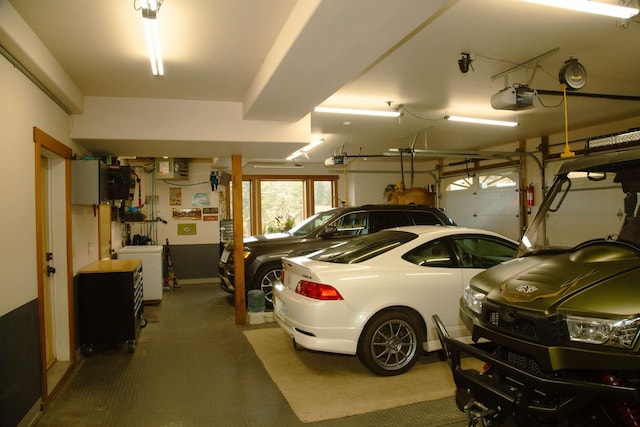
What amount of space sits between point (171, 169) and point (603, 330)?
808cm

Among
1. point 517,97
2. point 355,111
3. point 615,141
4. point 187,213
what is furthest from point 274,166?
point 615,141

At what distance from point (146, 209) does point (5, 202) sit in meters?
6.60

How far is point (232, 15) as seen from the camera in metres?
3.04

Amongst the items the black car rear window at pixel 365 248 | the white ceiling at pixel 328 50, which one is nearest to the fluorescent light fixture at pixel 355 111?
the white ceiling at pixel 328 50

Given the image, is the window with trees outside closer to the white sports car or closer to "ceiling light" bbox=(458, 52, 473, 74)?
the white sports car

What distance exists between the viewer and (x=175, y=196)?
940 cm

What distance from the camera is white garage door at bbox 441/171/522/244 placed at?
A: 32.9 ft

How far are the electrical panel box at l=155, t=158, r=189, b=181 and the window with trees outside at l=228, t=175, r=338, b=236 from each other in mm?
3054

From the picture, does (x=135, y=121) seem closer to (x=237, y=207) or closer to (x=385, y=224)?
(x=237, y=207)

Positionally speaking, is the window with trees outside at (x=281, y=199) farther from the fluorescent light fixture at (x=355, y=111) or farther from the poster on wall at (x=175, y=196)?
the fluorescent light fixture at (x=355, y=111)

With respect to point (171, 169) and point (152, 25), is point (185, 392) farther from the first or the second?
point (171, 169)

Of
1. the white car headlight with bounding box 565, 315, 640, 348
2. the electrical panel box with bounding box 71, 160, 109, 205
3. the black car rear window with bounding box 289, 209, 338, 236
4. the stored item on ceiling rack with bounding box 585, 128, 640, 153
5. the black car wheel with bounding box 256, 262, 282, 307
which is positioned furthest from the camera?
the black car rear window with bounding box 289, 209, 338, 236

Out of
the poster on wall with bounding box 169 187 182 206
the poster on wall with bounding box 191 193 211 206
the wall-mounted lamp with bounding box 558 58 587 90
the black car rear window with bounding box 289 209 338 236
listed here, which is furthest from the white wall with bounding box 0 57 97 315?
the poster on wall with bounding box 191 193 211 206

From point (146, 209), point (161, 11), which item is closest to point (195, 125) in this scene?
point (161, 11)
